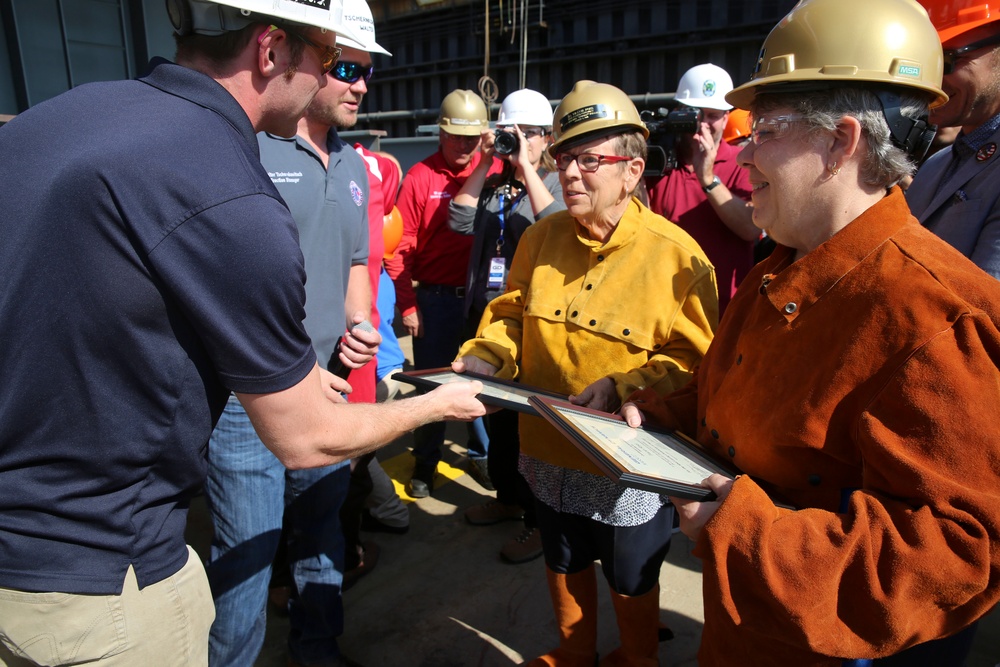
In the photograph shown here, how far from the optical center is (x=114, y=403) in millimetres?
1321

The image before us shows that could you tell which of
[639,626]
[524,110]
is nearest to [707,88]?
[524,110]

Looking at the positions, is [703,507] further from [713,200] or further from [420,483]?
[420,483]

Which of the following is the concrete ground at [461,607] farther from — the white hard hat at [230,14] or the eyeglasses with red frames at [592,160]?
the white hard hat at [230,14]

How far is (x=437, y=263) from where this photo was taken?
4371 mm

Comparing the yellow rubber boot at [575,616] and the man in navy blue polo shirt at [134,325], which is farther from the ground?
the man in navy blue polo shirt at [134,325]

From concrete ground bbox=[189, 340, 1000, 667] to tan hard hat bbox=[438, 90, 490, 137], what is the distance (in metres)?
2.54

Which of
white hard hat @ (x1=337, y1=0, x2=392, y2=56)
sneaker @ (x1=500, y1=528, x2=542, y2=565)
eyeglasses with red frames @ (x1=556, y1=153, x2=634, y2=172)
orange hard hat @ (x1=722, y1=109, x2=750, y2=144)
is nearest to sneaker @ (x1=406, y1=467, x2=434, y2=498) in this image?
sneaker @ (x1=500, y1=528, x2=542, y2=565)

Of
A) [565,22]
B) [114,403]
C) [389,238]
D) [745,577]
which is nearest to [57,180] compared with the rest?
[114,403]

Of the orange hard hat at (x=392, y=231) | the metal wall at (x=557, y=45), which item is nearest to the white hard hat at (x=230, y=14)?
the orange hard hat at (x=392, y=231)

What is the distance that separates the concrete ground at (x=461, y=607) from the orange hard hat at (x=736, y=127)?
270 centimetres

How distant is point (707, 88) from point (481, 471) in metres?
2.83

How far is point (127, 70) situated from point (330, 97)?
218 inches

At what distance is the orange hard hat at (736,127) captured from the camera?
462 cm

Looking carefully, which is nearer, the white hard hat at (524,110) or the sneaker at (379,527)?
the sneaker at (379,527)
